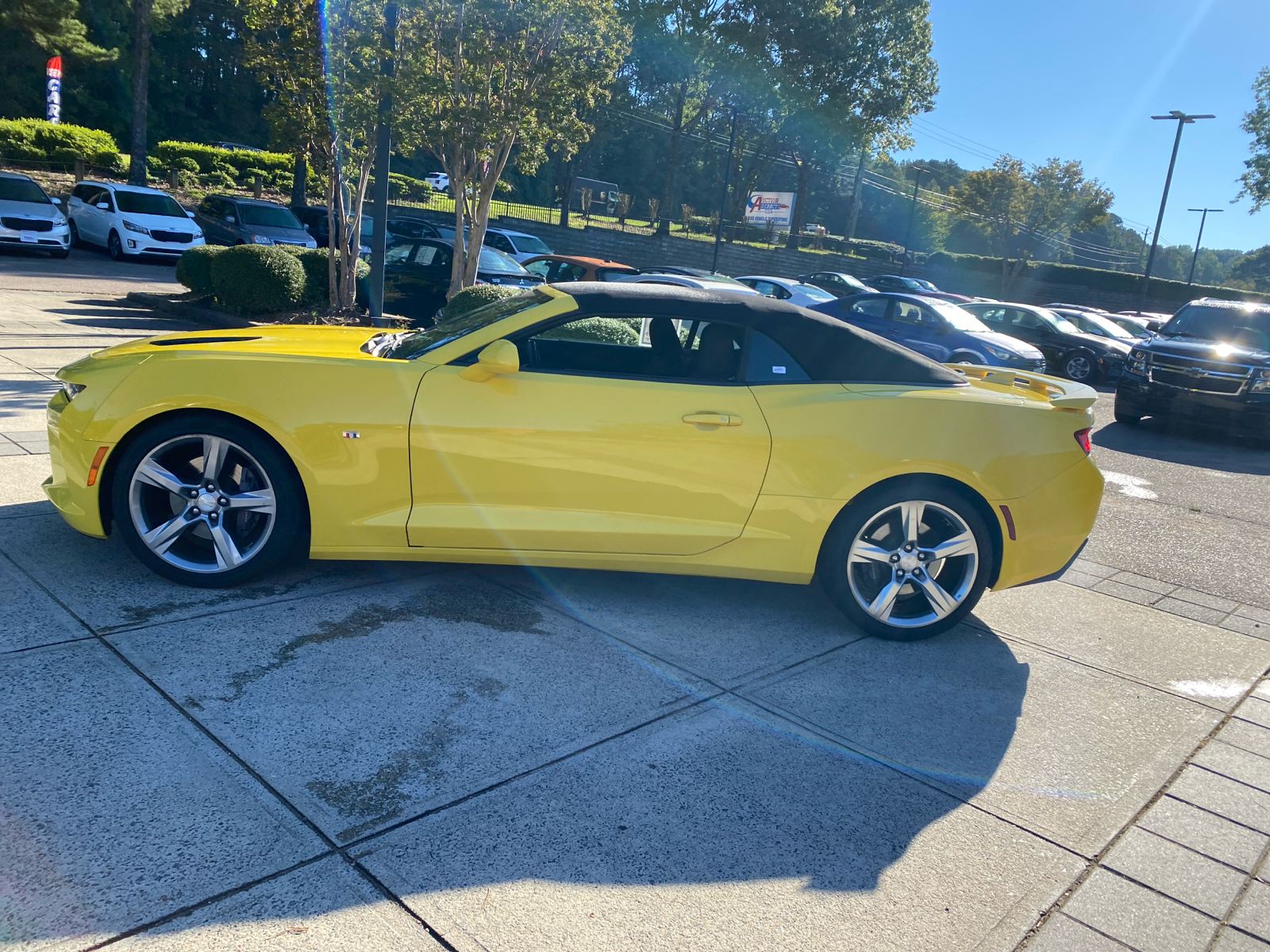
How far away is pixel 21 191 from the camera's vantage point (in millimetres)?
19125

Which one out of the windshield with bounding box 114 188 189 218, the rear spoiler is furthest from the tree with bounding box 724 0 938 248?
the rear spoiler

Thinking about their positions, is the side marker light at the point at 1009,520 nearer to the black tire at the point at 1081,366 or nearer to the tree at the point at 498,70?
the tree at the point at 498,70

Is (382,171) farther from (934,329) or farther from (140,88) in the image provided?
(140,88)

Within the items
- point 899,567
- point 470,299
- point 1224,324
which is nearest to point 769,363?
point 899,567

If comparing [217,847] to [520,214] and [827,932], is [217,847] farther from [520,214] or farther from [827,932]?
[520,214]

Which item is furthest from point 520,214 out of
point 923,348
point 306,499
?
point 306,499

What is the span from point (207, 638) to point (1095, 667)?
12.8 ft

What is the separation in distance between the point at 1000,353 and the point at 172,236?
1629 centimetres

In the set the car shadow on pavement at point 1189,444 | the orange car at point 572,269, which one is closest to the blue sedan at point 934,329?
the car shadow on pavement at point 1189,444

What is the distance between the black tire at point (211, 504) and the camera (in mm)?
4117

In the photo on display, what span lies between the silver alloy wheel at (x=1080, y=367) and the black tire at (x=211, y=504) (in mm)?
17941

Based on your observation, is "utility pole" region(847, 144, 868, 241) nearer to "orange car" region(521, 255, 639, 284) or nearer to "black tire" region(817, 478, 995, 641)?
"orange car" region(521, 255, 639, 284)

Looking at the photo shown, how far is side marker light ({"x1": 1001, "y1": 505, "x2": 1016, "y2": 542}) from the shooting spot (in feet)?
14.7

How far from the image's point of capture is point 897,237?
96250mm
